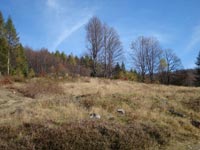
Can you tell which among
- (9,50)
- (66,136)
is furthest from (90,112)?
(9,50)

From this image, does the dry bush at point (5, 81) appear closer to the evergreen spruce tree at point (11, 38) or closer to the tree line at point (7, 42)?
the tree line at point (7, 42)

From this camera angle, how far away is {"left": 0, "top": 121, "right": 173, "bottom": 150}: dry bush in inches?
296

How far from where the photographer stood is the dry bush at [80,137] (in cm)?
752

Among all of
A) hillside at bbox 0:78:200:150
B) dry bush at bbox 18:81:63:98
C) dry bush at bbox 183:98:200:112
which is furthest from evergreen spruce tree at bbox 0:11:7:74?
dry bush at bbox 183:98:200:112

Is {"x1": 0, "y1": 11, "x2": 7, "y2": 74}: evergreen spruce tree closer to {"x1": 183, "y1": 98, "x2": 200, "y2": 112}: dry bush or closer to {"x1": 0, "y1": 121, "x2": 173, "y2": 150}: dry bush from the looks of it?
{"x1": 183, "y1": 98, "x2": 200, "y2": 112}: dry bush

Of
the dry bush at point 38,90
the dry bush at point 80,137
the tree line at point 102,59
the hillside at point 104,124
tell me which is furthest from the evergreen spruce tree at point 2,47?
the dry bush at point 80,137

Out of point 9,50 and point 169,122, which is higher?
point 9,50

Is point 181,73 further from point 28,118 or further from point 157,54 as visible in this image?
point 28,118

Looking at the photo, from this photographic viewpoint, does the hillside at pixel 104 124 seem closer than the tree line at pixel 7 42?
Yes

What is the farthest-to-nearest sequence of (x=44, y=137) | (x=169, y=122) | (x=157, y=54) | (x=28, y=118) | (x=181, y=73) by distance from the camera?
(x=181, y=73) < (x=157, y=54) < (x=169, y=122) < (x=28, y=118) < (x=44, y=137)

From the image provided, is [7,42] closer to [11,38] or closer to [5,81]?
[11,38]

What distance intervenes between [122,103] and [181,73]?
47464 millimetres

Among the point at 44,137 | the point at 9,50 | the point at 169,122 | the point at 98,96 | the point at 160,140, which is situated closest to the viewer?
the point at 44,137

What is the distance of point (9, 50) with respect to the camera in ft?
147
